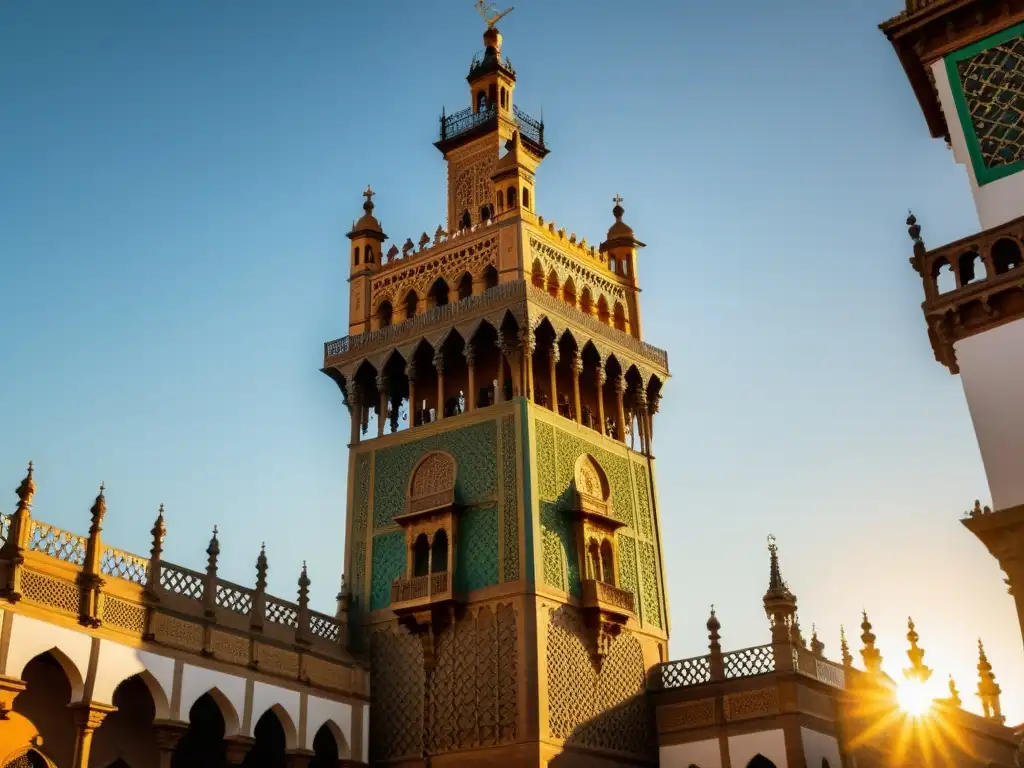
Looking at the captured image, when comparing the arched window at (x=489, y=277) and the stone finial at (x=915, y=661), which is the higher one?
the arched window at (x=489, y=277)

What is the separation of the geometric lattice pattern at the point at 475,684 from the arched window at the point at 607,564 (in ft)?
8.29

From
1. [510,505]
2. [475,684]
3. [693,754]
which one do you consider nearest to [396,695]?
[475,684]

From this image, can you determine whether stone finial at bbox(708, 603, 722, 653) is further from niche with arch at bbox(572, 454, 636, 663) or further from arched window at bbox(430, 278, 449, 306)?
arched window at bbox(430, 278, 449, 306)

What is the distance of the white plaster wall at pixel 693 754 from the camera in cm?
2067

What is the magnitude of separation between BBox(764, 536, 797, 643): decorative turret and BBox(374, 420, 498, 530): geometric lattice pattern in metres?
5.06

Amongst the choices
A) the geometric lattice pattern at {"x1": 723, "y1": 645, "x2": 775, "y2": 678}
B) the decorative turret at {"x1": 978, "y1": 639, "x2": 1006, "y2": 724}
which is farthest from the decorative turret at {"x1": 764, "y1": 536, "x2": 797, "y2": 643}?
the decorative turret at {"x1": 978, "y1": 639, "x2": 1006, "y2": 724}

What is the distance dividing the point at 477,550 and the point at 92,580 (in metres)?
6.85

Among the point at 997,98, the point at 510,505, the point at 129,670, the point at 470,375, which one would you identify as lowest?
the point at 129,670

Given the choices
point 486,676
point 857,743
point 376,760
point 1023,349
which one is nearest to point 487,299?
point 486,676

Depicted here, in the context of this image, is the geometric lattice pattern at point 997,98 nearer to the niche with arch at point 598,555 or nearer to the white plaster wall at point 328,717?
the niche with arch at point 598,555

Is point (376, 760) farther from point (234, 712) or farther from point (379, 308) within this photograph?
point (379, 308)

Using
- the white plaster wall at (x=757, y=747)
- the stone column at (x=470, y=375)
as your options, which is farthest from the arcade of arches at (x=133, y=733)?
the white plaster wall at (x=757, y=747)

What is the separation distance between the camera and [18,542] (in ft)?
51.4

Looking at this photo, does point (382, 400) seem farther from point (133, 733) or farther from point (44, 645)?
point (44, 645)
